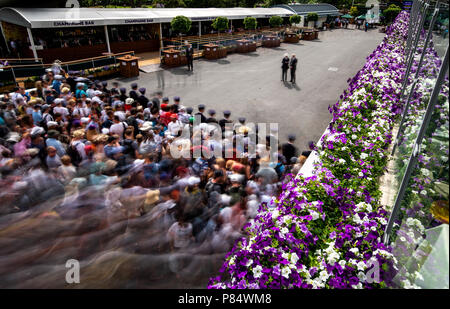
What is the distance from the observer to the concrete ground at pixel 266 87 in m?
11.4

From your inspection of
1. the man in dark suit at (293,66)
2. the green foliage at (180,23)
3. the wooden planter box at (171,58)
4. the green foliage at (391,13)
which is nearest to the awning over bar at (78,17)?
the green foliage at (180,23)

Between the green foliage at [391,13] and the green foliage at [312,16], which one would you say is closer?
the green foliage at [312,16]

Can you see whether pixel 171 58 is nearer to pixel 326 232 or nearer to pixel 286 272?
pixel 326 232

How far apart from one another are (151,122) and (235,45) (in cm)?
1919

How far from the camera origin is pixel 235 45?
2406 centimetres

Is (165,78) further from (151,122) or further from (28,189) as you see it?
(28,189)

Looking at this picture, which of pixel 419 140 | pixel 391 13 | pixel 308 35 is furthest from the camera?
pixel 391 13

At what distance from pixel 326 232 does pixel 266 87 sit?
41.4 ft

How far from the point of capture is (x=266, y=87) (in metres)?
15.3

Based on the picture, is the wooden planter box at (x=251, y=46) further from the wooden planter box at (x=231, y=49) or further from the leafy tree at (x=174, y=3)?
the leafy tree at (x=174, y=3)

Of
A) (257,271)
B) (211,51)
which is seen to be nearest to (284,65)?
(211,51)

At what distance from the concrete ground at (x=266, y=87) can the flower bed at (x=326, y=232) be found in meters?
4.07

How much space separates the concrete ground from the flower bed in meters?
4.07
